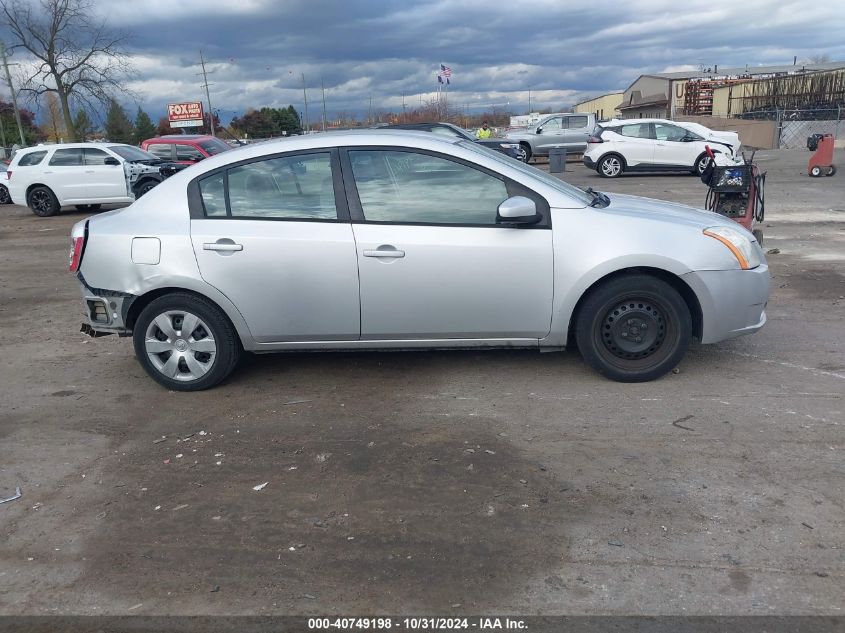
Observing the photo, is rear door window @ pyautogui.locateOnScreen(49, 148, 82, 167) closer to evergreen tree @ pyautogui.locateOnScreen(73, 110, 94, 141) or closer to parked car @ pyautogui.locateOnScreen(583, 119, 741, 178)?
parked car @ pyautogui.locateOnScreen(583, 119, 741, 178)

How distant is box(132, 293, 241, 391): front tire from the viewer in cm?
489

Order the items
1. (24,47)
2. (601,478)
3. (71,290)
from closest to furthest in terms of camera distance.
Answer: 1. (601,478)
2. (71,290)
3. (24,47)

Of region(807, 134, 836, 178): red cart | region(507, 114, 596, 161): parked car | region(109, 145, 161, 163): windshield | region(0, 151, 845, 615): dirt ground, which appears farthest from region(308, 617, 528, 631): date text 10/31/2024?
region(507, 114, 596, 161): parked car

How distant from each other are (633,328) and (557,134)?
79.6 ft

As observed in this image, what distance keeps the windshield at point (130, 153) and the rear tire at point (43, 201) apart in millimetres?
1981

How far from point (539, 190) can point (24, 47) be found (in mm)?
38671

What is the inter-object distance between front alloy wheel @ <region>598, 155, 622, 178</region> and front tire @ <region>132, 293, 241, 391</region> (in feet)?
61.3

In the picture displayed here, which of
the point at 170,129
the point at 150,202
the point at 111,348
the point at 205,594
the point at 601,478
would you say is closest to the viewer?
the point at 205,594

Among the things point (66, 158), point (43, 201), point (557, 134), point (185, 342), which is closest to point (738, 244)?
point (185, 342)

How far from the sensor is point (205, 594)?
292 cm

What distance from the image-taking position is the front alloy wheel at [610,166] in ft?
71.2

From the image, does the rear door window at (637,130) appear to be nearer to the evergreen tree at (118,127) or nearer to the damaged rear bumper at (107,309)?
the damaged rear bumper at (107,309)

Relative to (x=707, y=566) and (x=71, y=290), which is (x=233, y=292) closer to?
(x=707, y=566)

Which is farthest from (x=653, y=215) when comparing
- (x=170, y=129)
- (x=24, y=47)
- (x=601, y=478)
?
(x=170, y=129)
